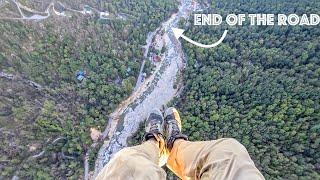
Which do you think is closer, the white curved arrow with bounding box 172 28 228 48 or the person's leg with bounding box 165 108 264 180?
the person's leg with bounding box 165 108 264 180

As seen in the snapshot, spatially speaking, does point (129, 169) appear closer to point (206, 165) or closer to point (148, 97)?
point (206, 165)

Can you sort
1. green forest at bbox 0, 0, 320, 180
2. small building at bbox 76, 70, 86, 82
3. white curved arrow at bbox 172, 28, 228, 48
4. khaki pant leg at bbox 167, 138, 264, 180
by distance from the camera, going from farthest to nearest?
white curved arrow at bbox 172, 28, 228, 48 → small building at bbox 76, 70, 86, 82 → green forest at bbox 0, 0, 320, 180 → khaki pant leg at bbox 167, 138, 264, 180

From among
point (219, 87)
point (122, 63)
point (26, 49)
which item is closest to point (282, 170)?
point (219, 87)

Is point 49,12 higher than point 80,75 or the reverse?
higher

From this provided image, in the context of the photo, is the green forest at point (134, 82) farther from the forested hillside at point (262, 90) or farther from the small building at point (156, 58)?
Answer: the small building at point (156, 58)

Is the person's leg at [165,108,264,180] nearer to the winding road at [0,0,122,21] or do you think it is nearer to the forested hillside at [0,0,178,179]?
the forested hillside at [0,0,178,179]

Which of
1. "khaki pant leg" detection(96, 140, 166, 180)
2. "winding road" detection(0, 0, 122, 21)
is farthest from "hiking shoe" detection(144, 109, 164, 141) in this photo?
"winding road" detection(0, 0, 122, 21)

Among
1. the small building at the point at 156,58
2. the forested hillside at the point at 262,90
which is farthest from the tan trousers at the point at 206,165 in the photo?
the small building at the point at 156,58

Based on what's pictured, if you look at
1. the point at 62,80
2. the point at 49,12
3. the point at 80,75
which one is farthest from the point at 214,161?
the point at 49,12
